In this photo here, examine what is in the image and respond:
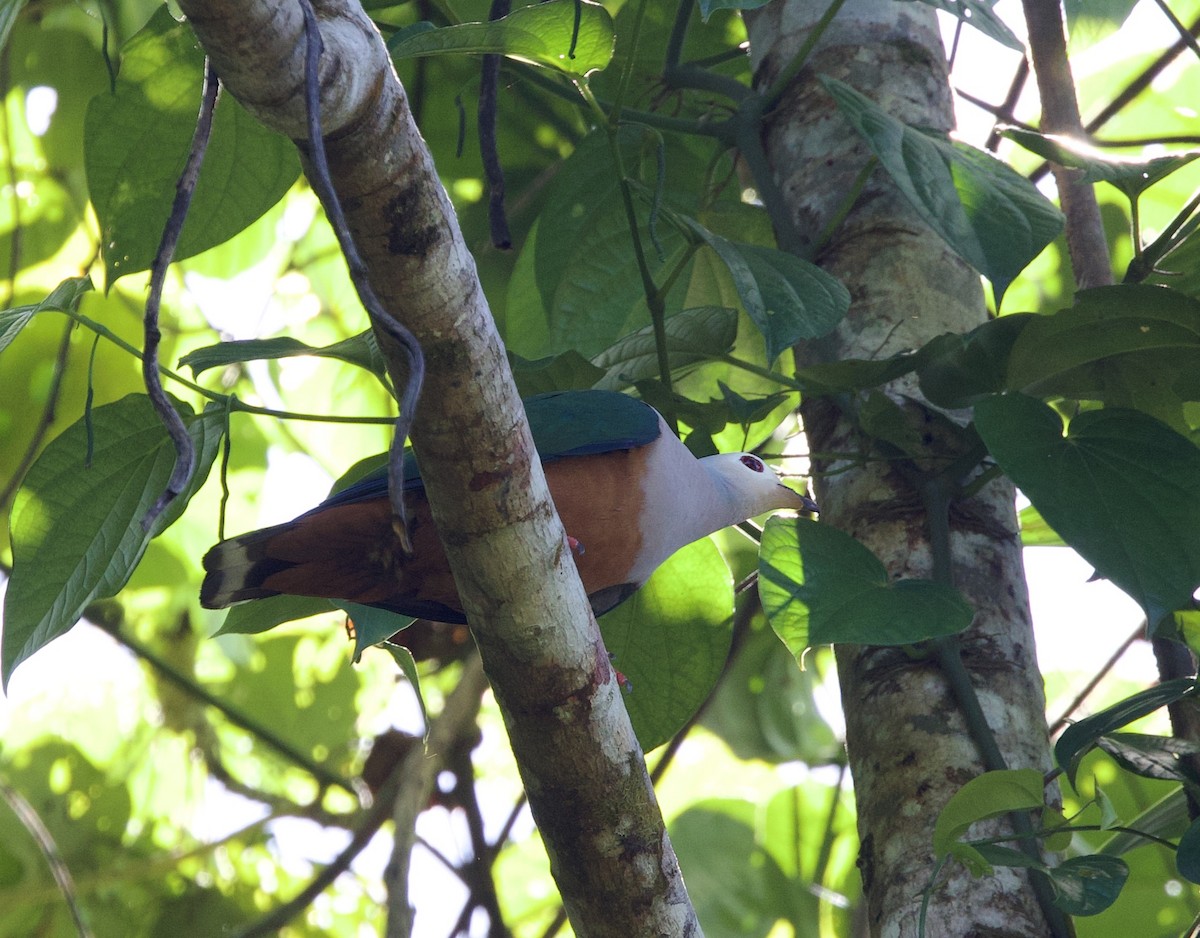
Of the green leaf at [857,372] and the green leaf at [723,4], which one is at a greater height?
the green leaf at [723,4]

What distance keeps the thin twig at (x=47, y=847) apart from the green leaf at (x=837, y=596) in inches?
93.3

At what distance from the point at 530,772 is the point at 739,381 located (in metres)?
1.48

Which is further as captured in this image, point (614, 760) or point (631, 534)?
point (631, 534)

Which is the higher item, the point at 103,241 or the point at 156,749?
the point at 103,241

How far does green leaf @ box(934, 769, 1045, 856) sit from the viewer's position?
1.70 m

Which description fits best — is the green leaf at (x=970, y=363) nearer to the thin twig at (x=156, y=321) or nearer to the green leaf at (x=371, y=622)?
the green leaf at (x=371, y=622)

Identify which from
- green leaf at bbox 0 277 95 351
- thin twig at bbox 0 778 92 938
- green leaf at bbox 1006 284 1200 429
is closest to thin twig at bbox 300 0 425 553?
green leaf at bbox 0 277 95 351

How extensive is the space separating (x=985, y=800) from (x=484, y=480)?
866 mm

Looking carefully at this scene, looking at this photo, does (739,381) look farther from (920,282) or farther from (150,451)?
(150,451)

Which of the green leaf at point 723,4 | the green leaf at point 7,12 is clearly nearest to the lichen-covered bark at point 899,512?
the green leaf at point 723,4

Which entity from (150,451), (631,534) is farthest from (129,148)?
(631,534)

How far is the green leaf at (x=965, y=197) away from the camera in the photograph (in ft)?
6.31

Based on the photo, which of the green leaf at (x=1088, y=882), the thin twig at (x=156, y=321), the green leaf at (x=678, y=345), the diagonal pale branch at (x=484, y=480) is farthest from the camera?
the green leaf at (x=678, y=345)

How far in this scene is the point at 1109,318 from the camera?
6.53 feet
